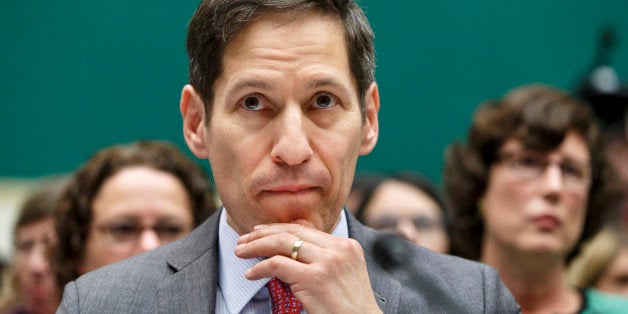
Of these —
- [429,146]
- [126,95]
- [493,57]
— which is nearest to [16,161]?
[126,95]

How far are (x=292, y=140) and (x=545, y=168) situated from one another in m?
2.30

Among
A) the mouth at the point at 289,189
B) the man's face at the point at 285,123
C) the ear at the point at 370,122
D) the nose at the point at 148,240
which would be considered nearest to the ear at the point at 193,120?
the man's face at the point at 285,123

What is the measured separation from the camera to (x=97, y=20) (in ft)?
21.9

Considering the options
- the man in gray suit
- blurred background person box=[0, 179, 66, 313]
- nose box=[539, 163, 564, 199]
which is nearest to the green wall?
blurred background person box=[0, 179, 66, 313]

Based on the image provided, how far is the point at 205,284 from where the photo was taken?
270cm

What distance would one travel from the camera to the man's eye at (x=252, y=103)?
254 cm

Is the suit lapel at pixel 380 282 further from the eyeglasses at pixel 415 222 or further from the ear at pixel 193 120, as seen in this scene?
the eyeglasses at pixel 415 222

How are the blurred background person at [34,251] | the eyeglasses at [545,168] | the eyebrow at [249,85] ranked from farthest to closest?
the blurred background person at [34,251]
the eyeglasses at [545,168]
the eyebrow at [249,85]

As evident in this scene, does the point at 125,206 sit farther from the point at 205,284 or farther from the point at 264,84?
the point at 264,84

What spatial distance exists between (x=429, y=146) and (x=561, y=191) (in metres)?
2.39

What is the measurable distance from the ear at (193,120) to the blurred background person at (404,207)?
2.06 metres

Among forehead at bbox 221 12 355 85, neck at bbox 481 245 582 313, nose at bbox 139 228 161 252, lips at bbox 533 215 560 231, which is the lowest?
neck at bbox 481 245 582 313

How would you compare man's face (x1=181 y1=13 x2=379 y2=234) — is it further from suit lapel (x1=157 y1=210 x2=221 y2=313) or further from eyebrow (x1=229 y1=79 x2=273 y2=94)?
suit lapel (x1=157 y1=210 x2=221 y2=313)

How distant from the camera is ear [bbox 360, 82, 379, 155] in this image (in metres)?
2.81
